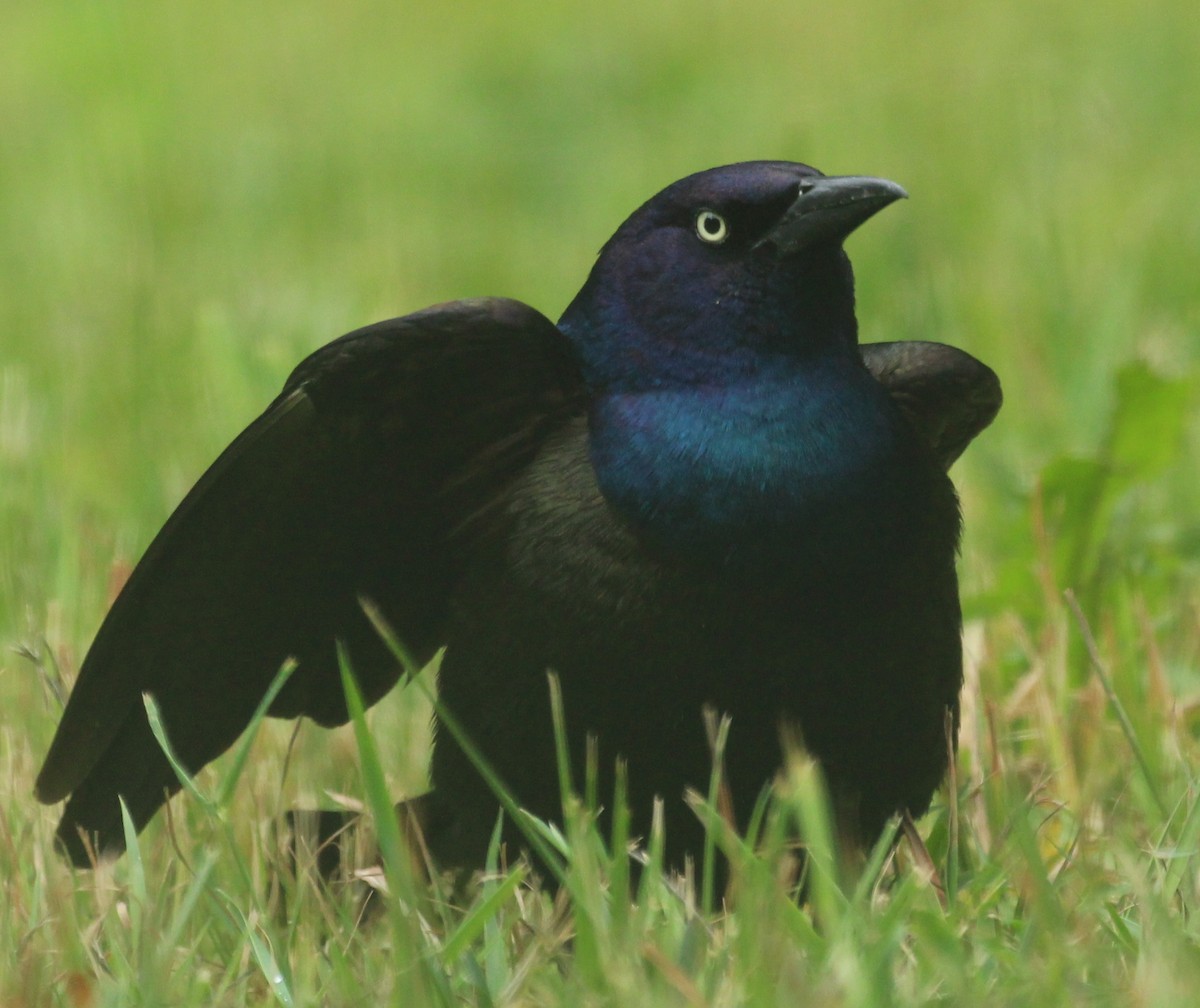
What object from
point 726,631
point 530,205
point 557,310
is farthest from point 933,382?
point 530,205

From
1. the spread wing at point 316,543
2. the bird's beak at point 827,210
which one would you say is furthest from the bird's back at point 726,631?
the bird's beak at point 827,210

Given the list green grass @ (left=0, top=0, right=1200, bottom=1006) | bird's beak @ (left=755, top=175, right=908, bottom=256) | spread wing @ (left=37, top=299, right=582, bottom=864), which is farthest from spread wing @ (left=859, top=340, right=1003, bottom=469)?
spread wing @ (left=37, top=299, right=582, bottom=864)

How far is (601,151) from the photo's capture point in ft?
25.5

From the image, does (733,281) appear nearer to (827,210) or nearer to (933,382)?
(827,210)

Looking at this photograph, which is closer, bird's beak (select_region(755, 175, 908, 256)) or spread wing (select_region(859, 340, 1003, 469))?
bird's beak (select_region(755, 175, 908, 256))

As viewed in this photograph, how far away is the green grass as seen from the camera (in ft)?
7.64

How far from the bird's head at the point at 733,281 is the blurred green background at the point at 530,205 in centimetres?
84

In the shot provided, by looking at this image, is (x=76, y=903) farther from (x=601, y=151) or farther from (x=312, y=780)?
(x=601, y=151)

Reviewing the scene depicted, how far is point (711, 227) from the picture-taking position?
3.01 m

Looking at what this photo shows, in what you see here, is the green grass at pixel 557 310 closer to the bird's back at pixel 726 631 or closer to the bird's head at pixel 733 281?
the bird's back at pixel 726 631

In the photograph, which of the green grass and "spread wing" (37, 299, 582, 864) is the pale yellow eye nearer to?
"spread wing" (37, 299, 582, 864)

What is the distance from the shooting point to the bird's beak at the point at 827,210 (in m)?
2.92

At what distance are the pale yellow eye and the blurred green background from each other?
91cm

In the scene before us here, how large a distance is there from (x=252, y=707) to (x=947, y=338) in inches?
89.3
